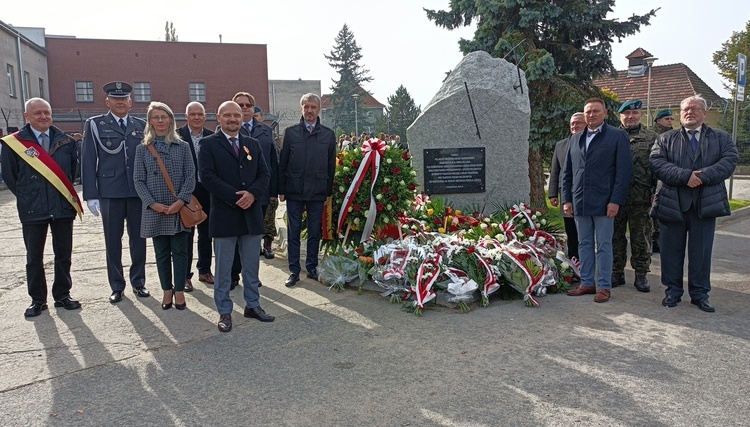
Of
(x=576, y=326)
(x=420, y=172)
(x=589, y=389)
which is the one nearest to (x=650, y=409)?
(x=589, y=389)

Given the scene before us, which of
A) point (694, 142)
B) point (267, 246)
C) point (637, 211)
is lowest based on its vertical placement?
point (267, 246)

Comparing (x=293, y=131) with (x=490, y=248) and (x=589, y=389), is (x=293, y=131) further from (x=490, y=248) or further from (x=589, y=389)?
(x=589, y=389)

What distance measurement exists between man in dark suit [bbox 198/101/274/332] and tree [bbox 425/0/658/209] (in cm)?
720

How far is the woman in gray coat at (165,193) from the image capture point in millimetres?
5164

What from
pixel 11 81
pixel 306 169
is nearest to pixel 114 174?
pixel 306 169

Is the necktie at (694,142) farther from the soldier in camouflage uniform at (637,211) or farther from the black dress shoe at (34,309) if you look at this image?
the black dress shoe at (34,309)

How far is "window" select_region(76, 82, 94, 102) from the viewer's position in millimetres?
38531

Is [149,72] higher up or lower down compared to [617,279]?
higher up

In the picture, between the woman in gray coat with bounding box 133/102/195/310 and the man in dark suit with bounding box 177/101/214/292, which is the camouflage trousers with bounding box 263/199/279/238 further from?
the woman in gray coat with bounding box 133/102/195/310

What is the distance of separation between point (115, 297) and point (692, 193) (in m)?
5.63

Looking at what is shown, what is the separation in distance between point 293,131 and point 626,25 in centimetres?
827

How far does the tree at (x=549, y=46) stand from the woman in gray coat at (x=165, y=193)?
7.24m

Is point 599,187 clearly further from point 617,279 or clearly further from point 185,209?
point 185,209

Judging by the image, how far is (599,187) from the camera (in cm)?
559
